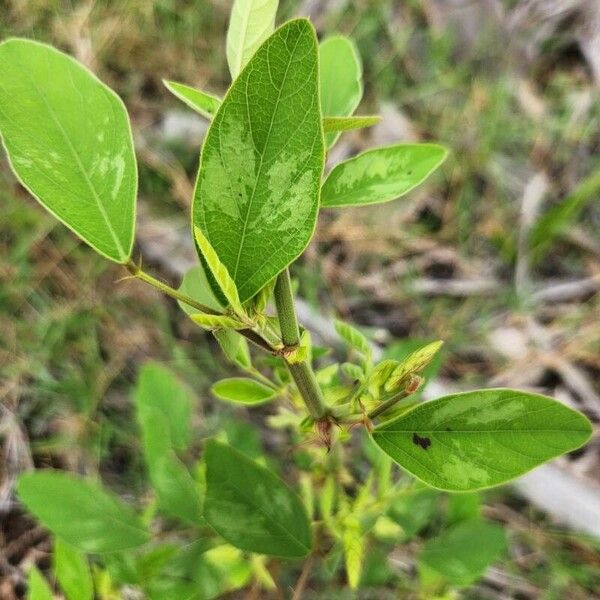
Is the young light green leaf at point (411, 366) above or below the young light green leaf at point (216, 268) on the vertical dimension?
below

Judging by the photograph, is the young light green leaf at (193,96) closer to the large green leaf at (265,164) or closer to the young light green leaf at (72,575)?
the large green leaf at (265,164)

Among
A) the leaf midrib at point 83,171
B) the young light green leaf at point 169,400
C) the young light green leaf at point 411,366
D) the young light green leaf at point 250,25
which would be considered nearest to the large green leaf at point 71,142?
the leaf midrib at point 83,171

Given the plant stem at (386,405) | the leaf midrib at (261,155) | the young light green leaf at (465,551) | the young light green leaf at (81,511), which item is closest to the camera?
the leaf midrib at (261,155)

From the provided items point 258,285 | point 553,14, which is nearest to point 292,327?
point 258,285

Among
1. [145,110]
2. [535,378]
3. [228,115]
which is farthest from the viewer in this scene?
[145,110]

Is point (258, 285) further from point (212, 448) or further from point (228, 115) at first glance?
point (212, 448)
